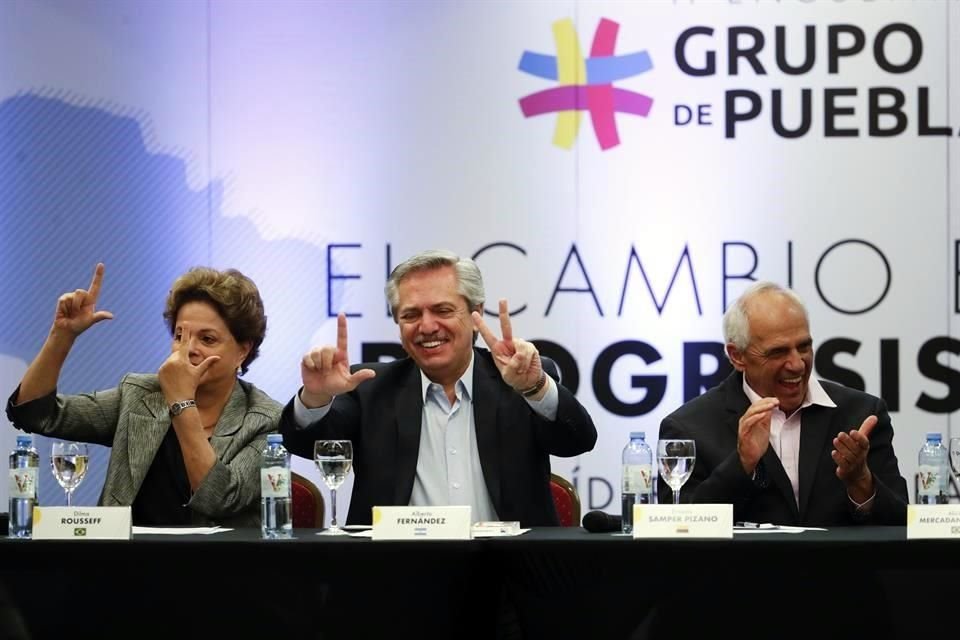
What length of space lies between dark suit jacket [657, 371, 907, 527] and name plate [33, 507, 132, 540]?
4.27ft

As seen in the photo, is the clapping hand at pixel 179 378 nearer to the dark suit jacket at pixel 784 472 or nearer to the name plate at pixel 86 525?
the name plate at pixel 86 525

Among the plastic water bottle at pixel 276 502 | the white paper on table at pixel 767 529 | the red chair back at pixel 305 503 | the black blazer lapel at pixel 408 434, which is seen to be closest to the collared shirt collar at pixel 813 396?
the white paper on table at pixel 767 529

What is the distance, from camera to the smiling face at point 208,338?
3.47 metres

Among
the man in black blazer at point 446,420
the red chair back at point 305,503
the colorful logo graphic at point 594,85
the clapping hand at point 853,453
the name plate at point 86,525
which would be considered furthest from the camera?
the colorful logo graphic at point 594,85

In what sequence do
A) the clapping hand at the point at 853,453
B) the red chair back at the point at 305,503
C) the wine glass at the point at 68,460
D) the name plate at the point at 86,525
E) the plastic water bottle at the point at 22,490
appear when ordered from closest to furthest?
the name plate at the point at 86,525 < the plastic water bottle at the point at 22,490 < the wine glass at the point at 68,460 < the clapping hand at the point at 853,453 < the red chair back at the point at 305,503

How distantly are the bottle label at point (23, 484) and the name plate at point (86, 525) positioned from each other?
0.15 m

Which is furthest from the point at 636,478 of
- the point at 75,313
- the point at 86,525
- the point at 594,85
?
the point at 594,85

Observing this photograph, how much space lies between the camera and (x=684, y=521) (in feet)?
8.38

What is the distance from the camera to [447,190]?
5.11 m

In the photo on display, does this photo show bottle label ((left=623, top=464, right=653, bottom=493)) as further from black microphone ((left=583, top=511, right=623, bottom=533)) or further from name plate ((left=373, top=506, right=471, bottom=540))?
name plate ((left=373, top=506, right=471, bottom=540))

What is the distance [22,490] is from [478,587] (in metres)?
0.98

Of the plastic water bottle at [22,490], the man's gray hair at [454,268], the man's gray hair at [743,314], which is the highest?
the man's gray hair at [454,268]

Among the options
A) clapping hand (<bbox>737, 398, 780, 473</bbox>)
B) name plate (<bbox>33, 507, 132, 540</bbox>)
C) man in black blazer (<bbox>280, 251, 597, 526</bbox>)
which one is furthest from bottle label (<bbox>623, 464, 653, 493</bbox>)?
name plate (<bbox>33, 507, 132, 540</bbox>)

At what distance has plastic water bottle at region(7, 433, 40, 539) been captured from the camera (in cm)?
272
